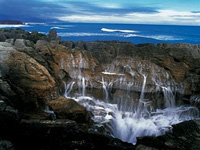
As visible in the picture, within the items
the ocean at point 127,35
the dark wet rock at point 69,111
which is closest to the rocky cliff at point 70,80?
the dark wet rock at point 69,111

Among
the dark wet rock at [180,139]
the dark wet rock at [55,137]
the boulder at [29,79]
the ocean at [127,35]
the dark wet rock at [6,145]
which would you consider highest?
the ocean at [127,35]

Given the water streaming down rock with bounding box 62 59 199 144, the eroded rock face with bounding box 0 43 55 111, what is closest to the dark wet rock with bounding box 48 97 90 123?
the eroded rock face with bounding box 0 43 55 111

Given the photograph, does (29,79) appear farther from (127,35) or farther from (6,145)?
(127,35)

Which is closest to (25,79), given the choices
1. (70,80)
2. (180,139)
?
(70,80)

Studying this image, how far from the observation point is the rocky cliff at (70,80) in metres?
10.8

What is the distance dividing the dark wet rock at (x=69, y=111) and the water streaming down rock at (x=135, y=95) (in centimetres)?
190

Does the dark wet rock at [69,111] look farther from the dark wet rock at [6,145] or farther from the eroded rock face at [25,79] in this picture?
the dark wet rock at [6,145]

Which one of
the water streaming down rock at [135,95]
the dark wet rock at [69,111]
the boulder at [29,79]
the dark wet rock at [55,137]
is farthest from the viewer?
the water streaming down rock at [135,95]

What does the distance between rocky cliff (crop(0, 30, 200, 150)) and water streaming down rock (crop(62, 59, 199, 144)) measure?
7cm

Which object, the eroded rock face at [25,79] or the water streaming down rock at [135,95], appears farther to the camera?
the water streaming down rock at [135,95]

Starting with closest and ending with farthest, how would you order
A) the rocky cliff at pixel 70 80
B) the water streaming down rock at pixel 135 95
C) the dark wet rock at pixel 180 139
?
the dark wet rock at pixel 180 139 → the rocky cliff at pixel 70 80 → the water streaming down rock at pixel 135 95

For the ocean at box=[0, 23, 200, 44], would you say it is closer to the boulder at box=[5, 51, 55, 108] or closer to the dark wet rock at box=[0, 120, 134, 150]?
the boulder at box=[5, 51, 55, 108]

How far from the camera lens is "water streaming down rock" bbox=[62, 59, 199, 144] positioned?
1521 cm

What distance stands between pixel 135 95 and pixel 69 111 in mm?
5161
